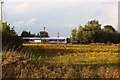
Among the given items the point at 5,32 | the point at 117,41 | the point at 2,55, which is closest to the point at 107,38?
the point at 117,41

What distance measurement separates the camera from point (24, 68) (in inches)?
443

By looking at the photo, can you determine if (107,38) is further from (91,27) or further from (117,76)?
(117,76)

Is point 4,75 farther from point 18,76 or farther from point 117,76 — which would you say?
point 117,76

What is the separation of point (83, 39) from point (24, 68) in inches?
2737

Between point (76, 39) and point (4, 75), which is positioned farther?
point (76, 39)

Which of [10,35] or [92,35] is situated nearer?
[10,35]

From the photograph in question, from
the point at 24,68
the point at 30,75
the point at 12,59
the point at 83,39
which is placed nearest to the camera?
the point at 30,75

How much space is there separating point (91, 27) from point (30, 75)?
7330 cm

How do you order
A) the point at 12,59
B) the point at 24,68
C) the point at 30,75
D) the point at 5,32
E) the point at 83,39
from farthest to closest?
the point at 83,39 < the point at 5,32 < the point at 12,59 < the point at 24,68 < the point at 30,75

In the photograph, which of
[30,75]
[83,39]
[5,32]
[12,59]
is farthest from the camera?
[83,39]

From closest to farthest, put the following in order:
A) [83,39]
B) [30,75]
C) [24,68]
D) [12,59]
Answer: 1. [30,75]
2. [24,68]
3. [12,59]
4. [83,39]

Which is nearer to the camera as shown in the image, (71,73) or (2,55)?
(71,73)

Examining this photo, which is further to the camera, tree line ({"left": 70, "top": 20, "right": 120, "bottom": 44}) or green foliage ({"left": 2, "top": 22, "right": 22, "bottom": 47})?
tree line ({"left": 70, "top": 20, "right": 120, "bottom": 44})

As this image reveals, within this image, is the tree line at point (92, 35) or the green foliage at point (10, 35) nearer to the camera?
the green foliage at point (10, 35)
